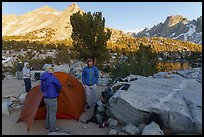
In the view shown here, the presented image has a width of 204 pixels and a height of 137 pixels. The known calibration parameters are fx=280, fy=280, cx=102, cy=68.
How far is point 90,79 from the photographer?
8.34m

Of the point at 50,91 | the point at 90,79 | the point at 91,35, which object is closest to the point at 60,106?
the point at 50,91

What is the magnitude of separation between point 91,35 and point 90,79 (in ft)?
38.5

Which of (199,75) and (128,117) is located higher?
(199,75)

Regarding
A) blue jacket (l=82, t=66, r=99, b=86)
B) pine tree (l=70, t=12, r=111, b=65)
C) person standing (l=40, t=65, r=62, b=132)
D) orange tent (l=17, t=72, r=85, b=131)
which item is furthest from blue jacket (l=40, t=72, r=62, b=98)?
pine tree (l=70, t=12, r=111, b=65)

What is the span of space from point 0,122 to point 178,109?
15.2ft

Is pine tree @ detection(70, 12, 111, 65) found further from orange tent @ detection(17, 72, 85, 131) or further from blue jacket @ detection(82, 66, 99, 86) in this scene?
orange tent @ detection(17, 72, 85, 131)

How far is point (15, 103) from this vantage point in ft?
30.9

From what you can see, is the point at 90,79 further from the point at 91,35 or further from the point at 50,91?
the point at 91,35

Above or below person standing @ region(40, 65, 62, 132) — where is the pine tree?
above

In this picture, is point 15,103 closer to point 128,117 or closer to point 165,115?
point 128,117

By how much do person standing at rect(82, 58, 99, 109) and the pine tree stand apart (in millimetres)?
11276

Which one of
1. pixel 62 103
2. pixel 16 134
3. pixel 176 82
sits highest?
pixel 176 82

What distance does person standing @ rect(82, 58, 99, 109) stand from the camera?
830cm

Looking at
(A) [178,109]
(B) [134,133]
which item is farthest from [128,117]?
(A) [178,109]
